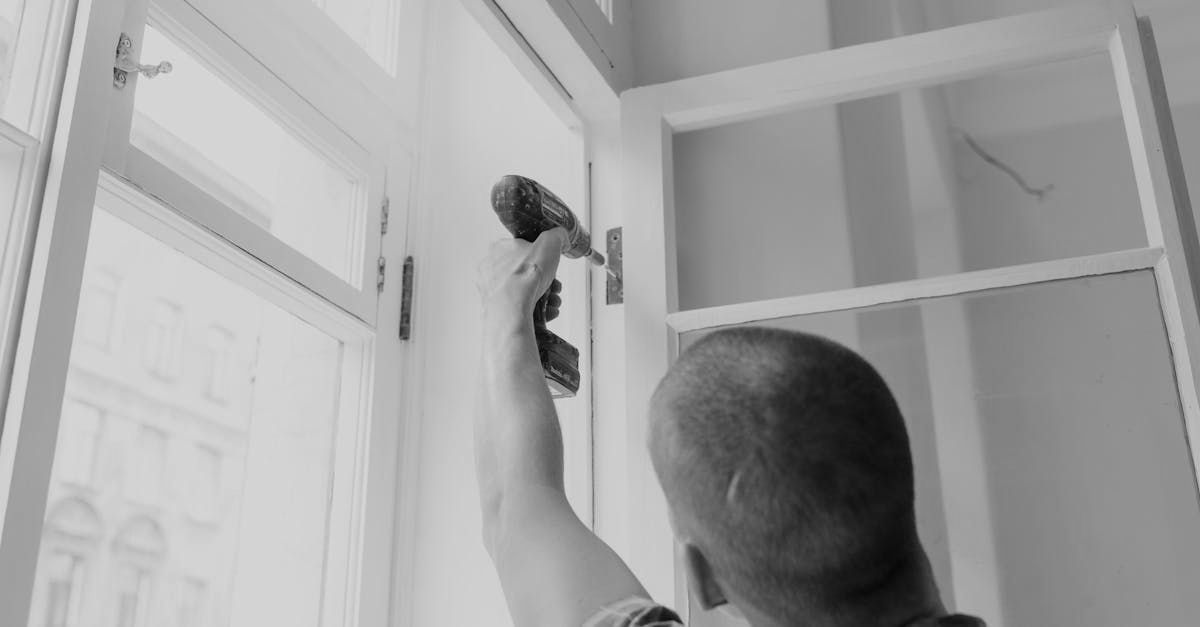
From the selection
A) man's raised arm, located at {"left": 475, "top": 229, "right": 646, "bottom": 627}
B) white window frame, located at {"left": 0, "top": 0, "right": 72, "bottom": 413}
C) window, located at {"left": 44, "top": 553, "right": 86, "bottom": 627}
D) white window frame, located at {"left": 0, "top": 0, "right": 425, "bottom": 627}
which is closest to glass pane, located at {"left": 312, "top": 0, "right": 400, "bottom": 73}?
white window frame, located at {"left": 0, "top": 0, "right": 425, "bottom": 627}

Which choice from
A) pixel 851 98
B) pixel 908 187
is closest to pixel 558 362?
pixel 851 98

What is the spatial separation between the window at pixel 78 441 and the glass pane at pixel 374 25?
3.61ft

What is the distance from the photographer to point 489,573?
2.20m

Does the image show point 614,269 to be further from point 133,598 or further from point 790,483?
point 790,483

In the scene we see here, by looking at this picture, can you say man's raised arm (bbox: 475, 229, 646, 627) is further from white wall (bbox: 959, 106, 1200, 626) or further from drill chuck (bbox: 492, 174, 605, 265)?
white wall (bbox: 959, 106, 1200, 626)

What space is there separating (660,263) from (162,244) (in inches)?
34.1

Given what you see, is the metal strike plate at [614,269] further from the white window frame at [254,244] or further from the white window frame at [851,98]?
the white window frame at [254,244]

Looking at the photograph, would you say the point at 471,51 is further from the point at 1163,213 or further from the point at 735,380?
the point at 735,380

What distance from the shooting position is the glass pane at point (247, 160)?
68.6 inches

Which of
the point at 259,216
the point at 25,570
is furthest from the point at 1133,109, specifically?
the point at 25,570

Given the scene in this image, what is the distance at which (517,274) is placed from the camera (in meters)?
1.72

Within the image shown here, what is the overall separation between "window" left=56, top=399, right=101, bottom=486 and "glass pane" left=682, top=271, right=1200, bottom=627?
3.34ft

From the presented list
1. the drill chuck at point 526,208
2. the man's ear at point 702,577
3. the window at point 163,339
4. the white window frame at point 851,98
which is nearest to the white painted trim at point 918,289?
the white window frame at point 851,98

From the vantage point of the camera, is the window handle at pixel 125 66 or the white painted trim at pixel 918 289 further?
the white painted trim at pixel 918 289
